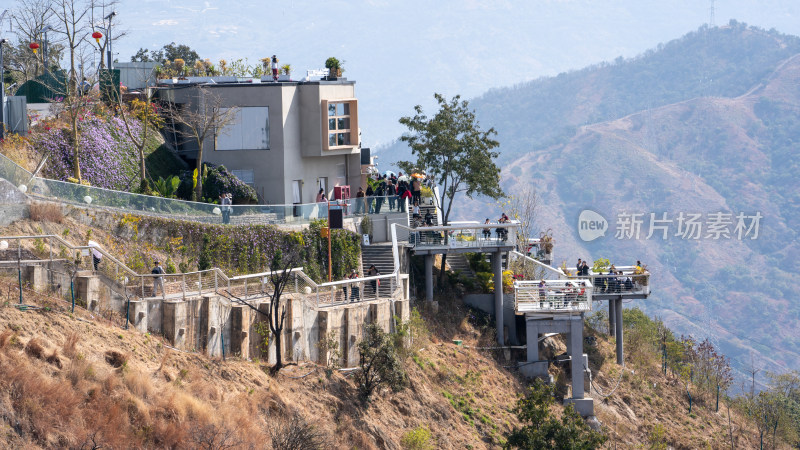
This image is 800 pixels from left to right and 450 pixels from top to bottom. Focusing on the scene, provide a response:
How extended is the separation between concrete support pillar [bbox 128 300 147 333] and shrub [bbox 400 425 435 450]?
32.0ft

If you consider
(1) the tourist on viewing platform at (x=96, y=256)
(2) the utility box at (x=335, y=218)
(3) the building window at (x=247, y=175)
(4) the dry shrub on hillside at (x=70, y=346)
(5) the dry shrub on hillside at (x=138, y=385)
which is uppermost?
(3) the building window at (x=247, y=175)

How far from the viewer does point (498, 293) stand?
49.8 m

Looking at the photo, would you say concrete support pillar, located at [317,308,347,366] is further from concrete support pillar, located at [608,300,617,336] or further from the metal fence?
concrete support pillar, located at [608,300,617,336]

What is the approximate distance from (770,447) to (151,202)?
110 feet

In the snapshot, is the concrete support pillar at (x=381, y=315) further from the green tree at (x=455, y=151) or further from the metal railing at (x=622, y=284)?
the metal railing at (x=622, y=284)

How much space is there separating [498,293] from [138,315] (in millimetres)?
20540

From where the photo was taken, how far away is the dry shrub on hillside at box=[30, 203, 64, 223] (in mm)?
36719

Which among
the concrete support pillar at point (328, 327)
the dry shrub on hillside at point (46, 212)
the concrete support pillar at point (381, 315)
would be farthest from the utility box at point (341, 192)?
the dry shrub on hillside at point (46, 212)

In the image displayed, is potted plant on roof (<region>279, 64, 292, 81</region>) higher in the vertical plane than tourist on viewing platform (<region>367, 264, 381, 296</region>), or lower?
higher

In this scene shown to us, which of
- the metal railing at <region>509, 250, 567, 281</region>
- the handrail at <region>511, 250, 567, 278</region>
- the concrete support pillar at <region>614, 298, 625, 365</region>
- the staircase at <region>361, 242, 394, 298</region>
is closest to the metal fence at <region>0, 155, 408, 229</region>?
the staircase at <region>361, 242, 394, 298</region>

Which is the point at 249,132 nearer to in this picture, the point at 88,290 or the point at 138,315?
the point at 138,315

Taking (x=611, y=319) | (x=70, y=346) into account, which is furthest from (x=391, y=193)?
(x=70, y=346)

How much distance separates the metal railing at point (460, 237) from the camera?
48219mm

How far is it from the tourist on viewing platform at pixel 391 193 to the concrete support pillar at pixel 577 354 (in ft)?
29.7
